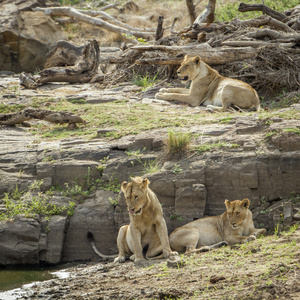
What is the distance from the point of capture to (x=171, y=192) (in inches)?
356

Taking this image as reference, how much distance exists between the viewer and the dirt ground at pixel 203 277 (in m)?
5.61

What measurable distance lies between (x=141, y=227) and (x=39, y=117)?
445 centimetres

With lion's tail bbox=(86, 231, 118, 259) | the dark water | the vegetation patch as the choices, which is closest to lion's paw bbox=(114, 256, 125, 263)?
lion's tail bbox=(86, 231, 118, 259)

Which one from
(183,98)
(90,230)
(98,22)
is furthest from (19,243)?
(98,22)

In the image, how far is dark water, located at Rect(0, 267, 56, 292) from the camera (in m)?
7.60

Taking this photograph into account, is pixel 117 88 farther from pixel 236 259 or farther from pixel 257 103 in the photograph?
pixel 236 259

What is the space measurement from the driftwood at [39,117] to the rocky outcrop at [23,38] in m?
9.52

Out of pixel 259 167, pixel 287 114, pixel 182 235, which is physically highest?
pixel 287 114

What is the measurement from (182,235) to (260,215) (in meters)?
1.43

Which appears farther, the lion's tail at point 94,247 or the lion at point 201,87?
the lion at point 201,87

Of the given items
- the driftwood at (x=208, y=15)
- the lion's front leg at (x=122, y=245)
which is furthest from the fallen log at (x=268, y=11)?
the lion's front leg at (x=122, y=245)

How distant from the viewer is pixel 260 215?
8641 mm

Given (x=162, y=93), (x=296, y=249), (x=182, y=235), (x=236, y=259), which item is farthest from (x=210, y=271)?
(x=162, y=93)

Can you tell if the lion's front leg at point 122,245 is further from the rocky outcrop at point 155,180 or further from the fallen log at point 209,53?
the fallen log at point 209,53
